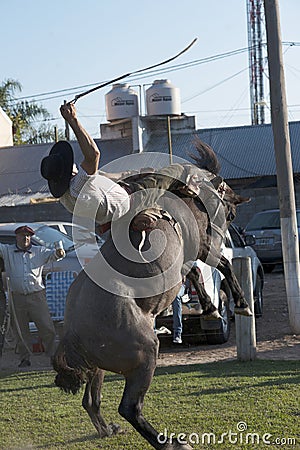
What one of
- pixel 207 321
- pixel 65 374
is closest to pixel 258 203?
pixel 207 321

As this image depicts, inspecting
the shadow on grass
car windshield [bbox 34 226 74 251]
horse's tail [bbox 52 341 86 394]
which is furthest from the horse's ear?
car windshield [bbox 34 226 74 251]

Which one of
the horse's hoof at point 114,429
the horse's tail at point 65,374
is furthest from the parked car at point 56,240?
the horse's tail at point 65,374

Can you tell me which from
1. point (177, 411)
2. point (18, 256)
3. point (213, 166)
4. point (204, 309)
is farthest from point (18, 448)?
point (18, 256)

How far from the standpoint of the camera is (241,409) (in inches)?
286

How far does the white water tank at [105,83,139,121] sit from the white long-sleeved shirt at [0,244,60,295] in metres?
22.5

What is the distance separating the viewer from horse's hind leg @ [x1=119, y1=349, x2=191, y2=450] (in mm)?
5723

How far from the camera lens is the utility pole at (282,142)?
1244 centimetres

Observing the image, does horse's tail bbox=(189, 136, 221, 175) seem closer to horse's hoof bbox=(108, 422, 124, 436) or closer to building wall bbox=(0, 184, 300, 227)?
horse's hoof bbox=(108, 422, 124, 436)

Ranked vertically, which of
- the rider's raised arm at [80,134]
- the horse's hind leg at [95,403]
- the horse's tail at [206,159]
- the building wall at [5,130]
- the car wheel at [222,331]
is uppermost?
the building wall at [5,130]

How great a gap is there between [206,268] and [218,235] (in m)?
4.42

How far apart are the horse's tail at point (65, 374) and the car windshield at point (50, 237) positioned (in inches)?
236

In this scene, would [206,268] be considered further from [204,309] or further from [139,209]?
[139,209]

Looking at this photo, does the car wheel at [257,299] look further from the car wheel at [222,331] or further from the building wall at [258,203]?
the building wall at [258,203]

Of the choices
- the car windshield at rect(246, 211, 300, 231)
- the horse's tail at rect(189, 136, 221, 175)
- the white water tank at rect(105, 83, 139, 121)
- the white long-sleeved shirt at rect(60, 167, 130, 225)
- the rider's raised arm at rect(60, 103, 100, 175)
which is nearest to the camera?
the rider's raised arm at rect(60, 103, 100, 175)
